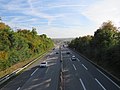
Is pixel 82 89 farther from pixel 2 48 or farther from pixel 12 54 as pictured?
pixel 12 54

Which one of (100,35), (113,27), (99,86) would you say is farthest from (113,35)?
(99,86)

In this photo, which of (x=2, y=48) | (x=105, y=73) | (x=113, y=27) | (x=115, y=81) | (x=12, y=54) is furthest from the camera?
(x=113, y=27)

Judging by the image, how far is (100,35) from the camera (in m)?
53.2

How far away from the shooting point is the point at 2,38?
45375mm

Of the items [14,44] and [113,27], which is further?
[113,27]

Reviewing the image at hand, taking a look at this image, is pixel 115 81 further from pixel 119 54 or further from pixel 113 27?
pixel 113 27

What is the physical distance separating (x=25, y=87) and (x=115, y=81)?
10.3m

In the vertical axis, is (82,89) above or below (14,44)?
below

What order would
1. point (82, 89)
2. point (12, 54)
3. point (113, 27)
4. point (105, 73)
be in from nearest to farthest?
point (82, 89)
point (105, 73)
point (12, 54)
point (113, 27)

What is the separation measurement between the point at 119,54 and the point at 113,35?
20099 mm

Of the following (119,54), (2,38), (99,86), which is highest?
(2,38)

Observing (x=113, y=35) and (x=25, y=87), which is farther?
(x=113, y=35)

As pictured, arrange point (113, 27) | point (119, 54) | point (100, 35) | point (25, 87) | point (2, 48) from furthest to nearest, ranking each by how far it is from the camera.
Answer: point (113, 27)
point (100, 35)
point (2, 48)
point (119, 54)
point (25, 87)

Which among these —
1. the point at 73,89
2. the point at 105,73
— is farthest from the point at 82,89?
the point at 105,73
